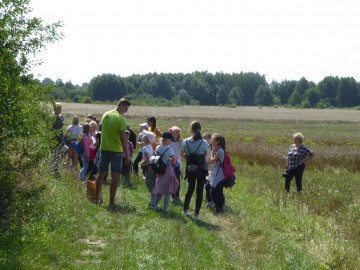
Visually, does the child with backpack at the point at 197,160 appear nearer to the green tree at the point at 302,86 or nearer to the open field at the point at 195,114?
the open field at the point at 195,114

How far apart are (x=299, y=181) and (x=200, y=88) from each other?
457ft

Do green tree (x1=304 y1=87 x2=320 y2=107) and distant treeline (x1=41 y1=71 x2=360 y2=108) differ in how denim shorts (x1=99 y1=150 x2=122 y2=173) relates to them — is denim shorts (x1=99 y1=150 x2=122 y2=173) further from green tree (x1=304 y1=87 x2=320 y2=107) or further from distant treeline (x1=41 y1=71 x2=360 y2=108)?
green tree (x1=304 y1=87 x2=320 y2=107)

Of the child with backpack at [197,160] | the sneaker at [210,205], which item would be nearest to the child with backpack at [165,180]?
the child with backpack at [197,160]

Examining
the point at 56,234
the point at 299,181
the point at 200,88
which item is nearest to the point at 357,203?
the point at 299,181

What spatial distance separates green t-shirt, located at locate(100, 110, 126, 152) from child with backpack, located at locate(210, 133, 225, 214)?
2064mm

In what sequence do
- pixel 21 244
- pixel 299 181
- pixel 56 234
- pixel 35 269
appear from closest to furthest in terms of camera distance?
pixel 35 269, pixel 21 244, pixel 56 234, pixel 299 181

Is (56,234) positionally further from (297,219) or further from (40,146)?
(297,219)

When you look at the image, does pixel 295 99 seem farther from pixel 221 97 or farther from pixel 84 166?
pixel 84 166

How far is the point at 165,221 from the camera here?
930 cm

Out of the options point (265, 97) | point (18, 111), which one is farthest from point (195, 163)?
point (265, 97)

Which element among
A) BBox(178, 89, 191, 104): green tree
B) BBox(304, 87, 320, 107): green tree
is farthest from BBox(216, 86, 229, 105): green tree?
BBox(304, 87, 320, 107): green tree

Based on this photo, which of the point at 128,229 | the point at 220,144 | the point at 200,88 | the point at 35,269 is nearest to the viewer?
the point at 35,269

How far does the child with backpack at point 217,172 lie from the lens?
11164mm

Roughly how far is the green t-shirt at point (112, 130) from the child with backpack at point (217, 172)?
2.06 metres
